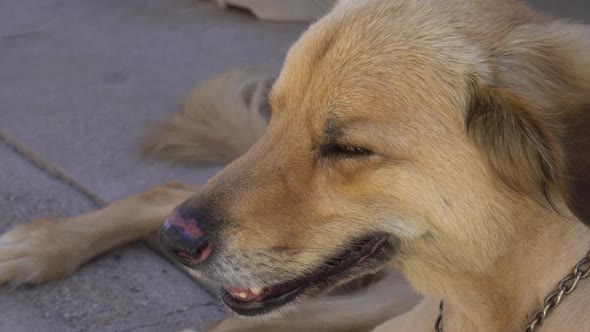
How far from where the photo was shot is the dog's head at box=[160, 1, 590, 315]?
239 cm

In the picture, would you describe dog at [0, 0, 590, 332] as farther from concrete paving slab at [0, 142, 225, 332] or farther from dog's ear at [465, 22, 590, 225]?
concrete paving slab at [0, 142, 225, 332]

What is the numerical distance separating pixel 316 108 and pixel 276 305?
57cm

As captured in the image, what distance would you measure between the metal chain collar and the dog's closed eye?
59cm

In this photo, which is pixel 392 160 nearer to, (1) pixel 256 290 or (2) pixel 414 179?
(2) pixel 414 179

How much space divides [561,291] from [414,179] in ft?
1.56

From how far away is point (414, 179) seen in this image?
243 cm

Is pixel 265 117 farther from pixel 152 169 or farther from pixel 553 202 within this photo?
pixel 553 202

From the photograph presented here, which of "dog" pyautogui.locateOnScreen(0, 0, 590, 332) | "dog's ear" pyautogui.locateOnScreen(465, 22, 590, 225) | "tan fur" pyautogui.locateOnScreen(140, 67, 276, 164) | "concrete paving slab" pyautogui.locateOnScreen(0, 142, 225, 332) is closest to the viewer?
"dog's ear" pyautogui.locateOnScreen(465, 22, 590, 225)

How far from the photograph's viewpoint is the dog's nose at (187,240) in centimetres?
246

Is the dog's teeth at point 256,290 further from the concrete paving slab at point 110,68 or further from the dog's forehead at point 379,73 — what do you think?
the concrete paving slab at point 110,68

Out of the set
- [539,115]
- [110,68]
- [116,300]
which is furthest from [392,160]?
[110,68]

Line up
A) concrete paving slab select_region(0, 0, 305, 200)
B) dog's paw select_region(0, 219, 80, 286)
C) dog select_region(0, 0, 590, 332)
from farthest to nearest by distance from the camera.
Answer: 1. concrete paving slab select_region(0, 0, 305, 200)
2. dog's paw select_region(0, 219, 80, 286)
3. dog select_region(0, 0, 590, 332)

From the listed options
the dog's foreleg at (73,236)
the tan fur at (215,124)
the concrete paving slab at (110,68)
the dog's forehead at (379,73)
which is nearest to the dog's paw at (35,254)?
the dog's foreleg at (73,236)

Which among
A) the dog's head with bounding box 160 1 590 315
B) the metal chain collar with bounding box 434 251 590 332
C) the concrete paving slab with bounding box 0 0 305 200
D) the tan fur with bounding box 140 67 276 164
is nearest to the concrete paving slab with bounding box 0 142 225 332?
the concrete paving slab with bounding box 0 0 305 200
